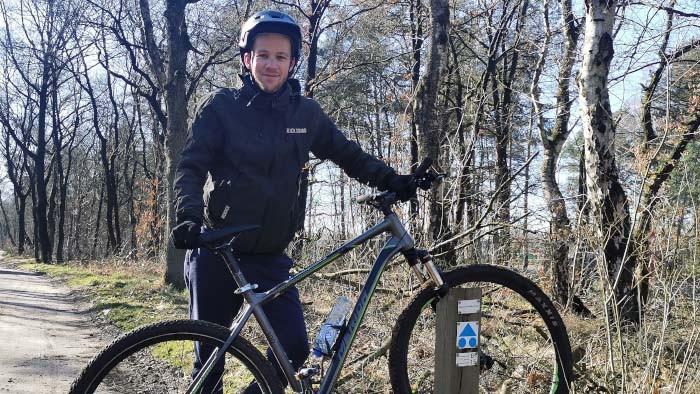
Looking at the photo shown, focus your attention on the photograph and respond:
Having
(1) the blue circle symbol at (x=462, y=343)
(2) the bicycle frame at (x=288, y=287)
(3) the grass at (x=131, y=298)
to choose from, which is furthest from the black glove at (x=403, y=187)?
(3) the grass at (x=131, y=298)

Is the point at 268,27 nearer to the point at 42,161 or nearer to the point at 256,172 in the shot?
the point at 256,172

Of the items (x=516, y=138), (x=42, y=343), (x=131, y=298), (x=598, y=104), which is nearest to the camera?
(x=598, y=104)

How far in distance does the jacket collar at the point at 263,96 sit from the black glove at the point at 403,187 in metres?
0.66

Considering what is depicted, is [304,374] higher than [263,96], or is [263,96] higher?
[263,96]

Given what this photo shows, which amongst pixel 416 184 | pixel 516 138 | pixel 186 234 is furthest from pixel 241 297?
pixel 516 138

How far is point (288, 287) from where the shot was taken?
2.50 m

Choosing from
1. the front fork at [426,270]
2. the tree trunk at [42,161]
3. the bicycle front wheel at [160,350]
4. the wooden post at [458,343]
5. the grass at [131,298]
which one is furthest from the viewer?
the tree trunk at [42,161]

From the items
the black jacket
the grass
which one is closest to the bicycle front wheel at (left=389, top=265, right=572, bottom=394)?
the black jacket

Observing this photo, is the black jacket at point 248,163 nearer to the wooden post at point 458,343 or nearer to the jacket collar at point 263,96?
the jacket collar at point 263,96

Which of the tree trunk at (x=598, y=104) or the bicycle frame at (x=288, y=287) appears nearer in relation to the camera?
the bicycle frame at (x=288, y=287)

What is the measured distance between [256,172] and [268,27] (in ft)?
2.26

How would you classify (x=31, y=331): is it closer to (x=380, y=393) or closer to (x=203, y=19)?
(x=380, y=393)

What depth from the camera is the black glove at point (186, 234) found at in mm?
2150

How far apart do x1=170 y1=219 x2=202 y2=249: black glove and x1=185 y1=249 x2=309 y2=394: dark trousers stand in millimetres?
321
